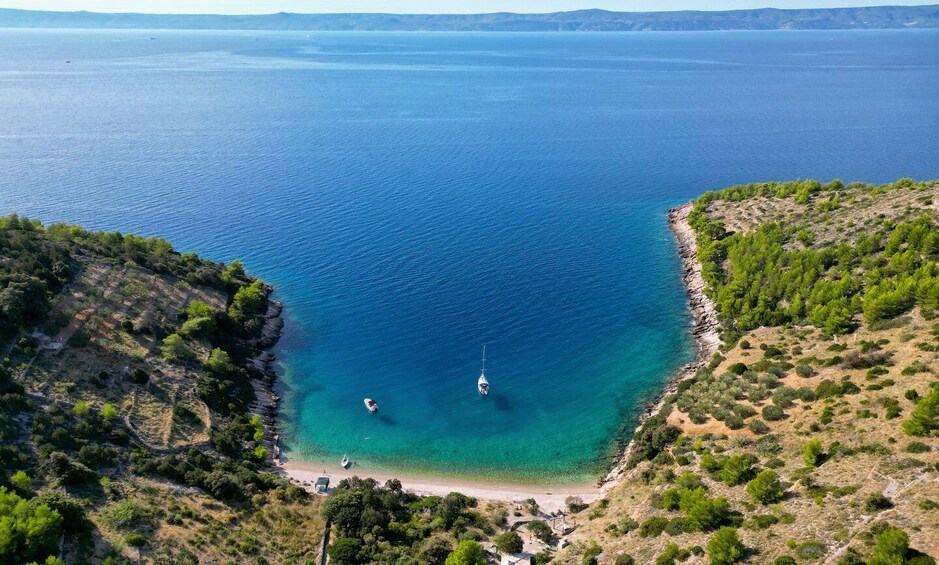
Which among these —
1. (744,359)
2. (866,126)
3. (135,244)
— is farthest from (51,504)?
(866,126)

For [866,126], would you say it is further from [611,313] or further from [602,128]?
[611,313]

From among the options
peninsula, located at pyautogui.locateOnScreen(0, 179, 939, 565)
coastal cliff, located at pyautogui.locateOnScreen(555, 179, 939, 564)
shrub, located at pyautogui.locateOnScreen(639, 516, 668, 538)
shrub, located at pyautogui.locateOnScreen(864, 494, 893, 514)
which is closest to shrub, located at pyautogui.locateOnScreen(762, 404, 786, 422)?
coastal cliff, located at pyautogui.locateOnScreen(555, 179, 939, 564)

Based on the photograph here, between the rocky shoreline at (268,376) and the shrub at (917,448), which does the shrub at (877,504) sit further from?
the rocky shoreline at (268,376)

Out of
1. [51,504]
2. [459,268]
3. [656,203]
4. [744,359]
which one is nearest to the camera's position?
[51,504]

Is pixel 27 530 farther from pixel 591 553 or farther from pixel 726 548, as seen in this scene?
pixel 726 548

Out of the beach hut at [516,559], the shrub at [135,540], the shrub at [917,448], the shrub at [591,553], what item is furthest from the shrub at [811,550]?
the shrub at [135,540]

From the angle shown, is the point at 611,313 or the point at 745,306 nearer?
the point at 745,306
